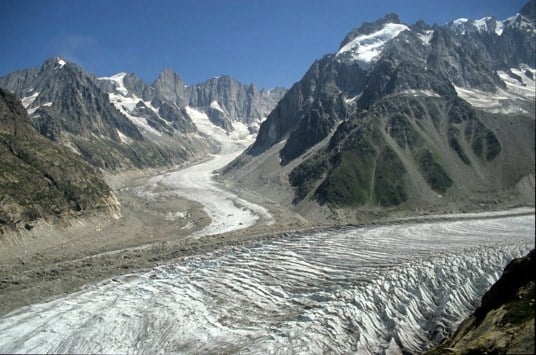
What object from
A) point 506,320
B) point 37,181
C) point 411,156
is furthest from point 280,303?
point 411,156

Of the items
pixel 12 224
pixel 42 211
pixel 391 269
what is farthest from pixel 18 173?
pixel 391 269

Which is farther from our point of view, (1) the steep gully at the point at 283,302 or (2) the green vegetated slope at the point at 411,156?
(2) the green vegetated slope at the point at 411,156

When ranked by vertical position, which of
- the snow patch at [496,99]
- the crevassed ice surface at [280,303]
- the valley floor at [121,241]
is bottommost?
the crevassed ice surface at [280,303]

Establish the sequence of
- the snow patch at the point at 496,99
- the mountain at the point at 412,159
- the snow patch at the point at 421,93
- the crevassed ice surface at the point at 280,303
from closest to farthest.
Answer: the crevassed ice surface at the point at 280,303, the mountain at the point at 412,159, the snow patch at the point at 496,99, the snow patch at the point at 421,93

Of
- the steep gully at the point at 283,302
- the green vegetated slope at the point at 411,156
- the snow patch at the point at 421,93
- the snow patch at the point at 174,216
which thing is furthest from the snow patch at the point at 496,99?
the steep gully at the point at 283,302

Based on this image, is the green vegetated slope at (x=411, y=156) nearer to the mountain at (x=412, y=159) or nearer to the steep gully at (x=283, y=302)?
the mountain at (x=412, y=159)

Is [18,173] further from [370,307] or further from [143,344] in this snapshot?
[370,307]
